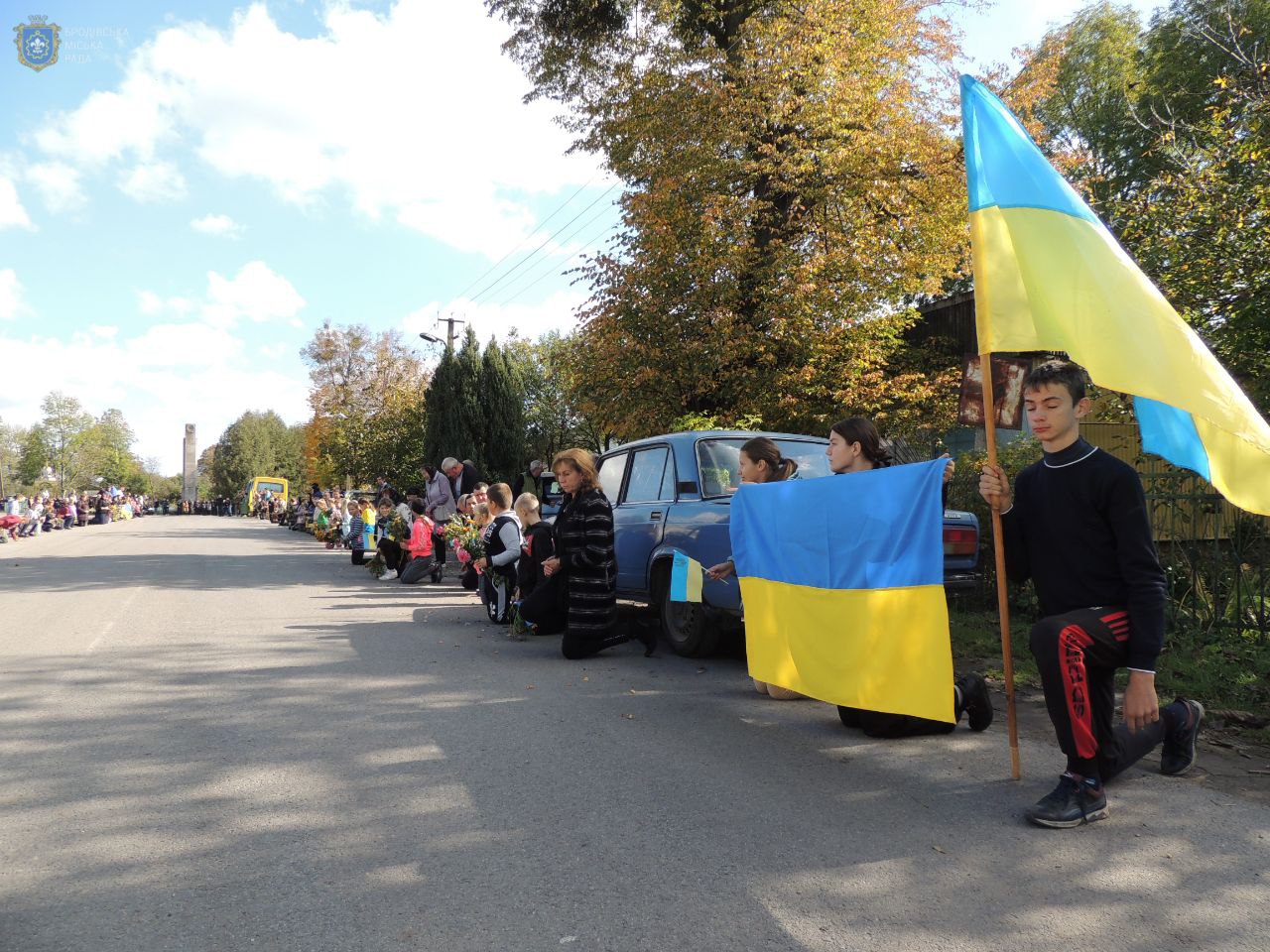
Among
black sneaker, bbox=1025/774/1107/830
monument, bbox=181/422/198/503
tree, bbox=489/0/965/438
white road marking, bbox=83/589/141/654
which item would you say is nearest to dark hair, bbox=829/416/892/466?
black sneaker, bbox=1025/774/1107/830

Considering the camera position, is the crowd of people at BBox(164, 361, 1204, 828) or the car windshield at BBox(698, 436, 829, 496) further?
the car windshield at BBox(698, 436, 829, 496)

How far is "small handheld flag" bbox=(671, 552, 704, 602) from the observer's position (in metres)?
7.00

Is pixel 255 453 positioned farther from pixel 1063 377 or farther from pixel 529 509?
pixel 1063 377

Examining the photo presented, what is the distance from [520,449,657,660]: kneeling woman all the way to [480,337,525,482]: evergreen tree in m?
27.1

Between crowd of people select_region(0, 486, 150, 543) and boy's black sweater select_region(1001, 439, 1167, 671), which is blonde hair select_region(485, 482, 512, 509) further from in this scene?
crowd of people select_region(0, 486, 150, 543)

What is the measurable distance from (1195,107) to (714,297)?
16151 mm

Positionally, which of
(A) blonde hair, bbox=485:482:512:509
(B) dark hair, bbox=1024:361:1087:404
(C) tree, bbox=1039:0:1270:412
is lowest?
(A) blonde hair, bbox=485:482:512:509

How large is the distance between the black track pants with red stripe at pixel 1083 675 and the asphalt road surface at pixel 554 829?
1.08ft

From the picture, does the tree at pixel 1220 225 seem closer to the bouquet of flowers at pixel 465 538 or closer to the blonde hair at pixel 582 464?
the blonde hair at pixel 582 464

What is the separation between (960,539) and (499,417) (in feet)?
95.7

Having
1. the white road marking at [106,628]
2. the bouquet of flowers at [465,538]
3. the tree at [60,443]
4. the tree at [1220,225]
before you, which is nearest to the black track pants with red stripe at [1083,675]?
the tree at [1220,225]

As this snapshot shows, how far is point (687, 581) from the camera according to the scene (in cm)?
706

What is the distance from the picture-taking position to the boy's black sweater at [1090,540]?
3840 mm

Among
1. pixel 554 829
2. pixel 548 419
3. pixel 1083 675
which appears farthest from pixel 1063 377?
pixel 548 419
